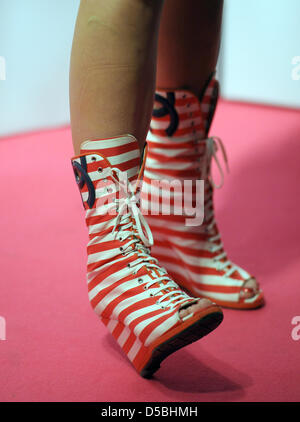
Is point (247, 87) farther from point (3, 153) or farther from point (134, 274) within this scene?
point (134, 274)

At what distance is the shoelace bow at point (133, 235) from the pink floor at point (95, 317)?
0.11 meters

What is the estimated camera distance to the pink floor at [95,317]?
26.7 inches

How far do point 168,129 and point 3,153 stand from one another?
1.13 m

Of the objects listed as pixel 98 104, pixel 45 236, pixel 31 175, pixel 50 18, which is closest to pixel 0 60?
pixel 50 18

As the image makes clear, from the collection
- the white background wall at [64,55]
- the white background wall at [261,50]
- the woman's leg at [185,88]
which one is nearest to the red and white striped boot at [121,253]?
the woman's leg at [185,88]

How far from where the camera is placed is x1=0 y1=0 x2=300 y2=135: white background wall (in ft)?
7.19

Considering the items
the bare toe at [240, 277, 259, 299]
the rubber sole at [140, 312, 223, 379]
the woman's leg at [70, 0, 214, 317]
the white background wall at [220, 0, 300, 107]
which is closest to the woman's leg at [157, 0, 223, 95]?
the woman's leg at [70, 0, 214, 317]

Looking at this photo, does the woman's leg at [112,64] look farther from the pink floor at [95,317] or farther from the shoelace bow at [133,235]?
the pink floor at [95,317]

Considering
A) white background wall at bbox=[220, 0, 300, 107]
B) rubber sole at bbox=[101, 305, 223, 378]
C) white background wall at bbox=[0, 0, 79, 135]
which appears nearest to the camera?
rubber sole at bbox=[101, 305, 223, 378]

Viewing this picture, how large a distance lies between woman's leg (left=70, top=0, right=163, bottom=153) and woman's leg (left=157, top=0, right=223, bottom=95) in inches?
7.4

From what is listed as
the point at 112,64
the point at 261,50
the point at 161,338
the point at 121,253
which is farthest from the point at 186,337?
the point at 261,50

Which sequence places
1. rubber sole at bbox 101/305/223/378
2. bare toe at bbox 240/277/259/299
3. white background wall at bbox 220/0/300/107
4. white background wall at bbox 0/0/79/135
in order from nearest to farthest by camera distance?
1. rubber sole at bbox 101/305/223/378
2. bare toe at bbox 240/277/259/299
3. white background wall at bbox 0/0/79/135
4. white background wall at bbox 220/0/300/107

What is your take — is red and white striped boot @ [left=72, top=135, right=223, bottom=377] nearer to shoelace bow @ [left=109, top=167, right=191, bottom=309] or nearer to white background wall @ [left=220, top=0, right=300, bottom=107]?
shoelace bow @ [left=109, top=167, right=191, bottom=309]

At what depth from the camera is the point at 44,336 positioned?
801 mm
